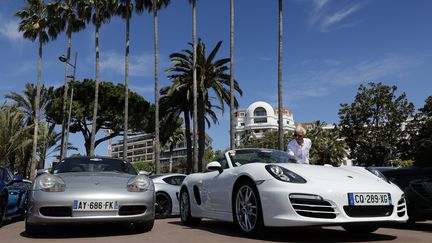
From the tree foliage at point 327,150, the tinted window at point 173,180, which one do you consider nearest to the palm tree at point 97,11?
the tinted window at point 173,180

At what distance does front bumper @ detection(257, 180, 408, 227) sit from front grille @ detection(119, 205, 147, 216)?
5.94ft

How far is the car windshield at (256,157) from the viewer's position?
6027mm

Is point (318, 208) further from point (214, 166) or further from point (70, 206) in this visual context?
point (70, 206)

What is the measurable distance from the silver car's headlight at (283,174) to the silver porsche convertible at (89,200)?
6.09 ft

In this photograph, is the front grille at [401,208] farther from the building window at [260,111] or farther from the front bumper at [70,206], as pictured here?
the building window at [260,111]

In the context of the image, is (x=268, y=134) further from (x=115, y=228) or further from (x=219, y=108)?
(x=115, y=228)

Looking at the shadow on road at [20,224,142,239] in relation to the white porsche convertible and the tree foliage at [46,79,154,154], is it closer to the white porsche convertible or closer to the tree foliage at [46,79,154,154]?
the white porsche convertible

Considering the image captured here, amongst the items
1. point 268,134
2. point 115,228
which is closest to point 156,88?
point 115,228

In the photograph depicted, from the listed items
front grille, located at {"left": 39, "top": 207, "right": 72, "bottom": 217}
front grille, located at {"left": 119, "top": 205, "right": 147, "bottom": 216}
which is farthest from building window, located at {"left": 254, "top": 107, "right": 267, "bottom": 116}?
front grille, located at {"left": 39, "top": 207, "right": 72, "bottom": 217}

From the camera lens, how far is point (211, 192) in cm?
641

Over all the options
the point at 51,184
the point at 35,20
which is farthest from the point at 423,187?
the point at 35,20

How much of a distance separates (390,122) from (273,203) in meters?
37.3

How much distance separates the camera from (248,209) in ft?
17.2

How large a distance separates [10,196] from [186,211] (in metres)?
3.50
